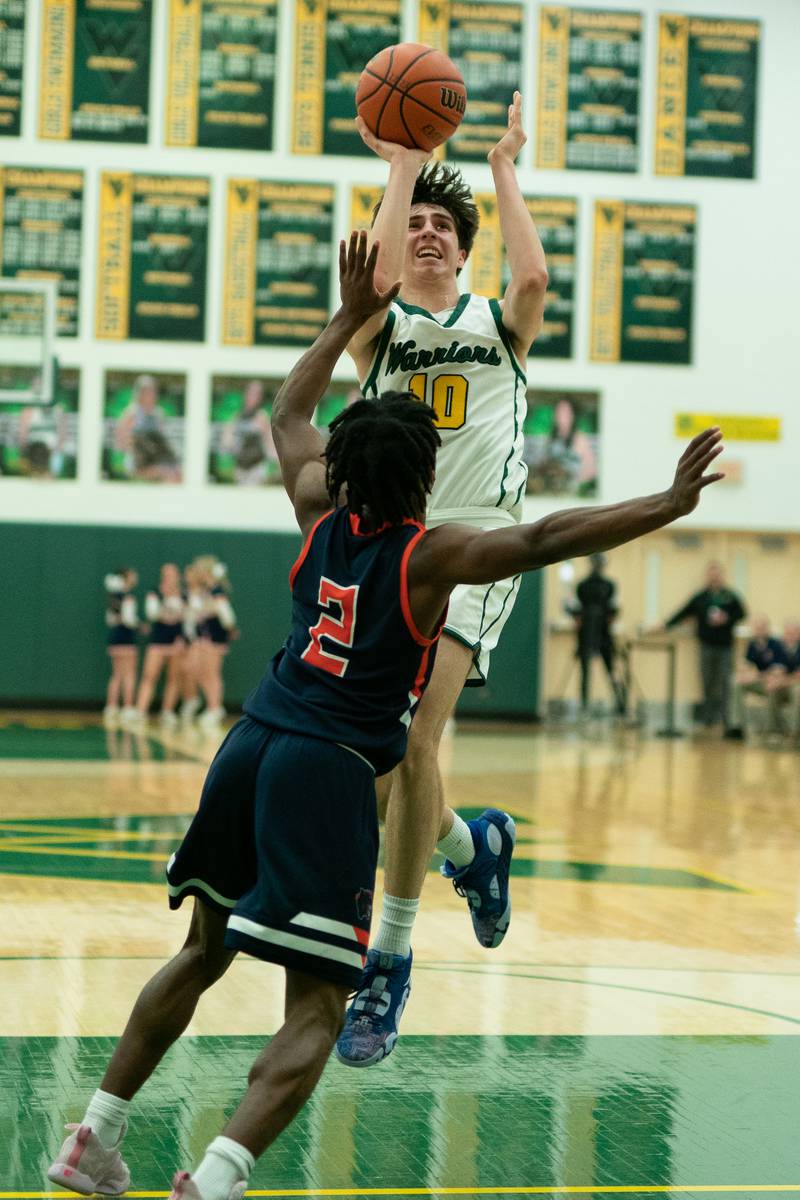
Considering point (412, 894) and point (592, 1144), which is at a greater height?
point (412, 894)

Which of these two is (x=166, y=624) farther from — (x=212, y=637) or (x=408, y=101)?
(x=408, y=101)

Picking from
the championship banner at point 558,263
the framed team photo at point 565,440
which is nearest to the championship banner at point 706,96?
the championship banner at point 558,263

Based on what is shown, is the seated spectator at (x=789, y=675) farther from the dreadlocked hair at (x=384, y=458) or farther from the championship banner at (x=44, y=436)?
the dreadlocked hair at (x=384, y=458)

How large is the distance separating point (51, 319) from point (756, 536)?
373 inches

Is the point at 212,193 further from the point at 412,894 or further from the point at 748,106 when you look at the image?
the point at 412,894

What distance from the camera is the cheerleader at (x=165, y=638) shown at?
1822cm

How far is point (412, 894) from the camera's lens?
14.3 feet

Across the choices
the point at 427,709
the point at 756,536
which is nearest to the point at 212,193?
the point at 756,536

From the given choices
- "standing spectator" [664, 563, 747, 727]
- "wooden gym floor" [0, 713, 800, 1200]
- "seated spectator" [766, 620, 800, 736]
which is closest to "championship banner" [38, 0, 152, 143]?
"standing spectator" [664, 563, 747, 727]

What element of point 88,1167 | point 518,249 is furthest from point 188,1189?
point 518,249

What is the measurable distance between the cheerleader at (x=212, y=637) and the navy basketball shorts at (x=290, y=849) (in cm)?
1497

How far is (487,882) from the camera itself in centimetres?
486

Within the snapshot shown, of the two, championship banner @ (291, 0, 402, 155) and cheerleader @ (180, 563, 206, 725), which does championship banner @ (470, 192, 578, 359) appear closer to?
championship banner @ (291, 0, 402, 155)

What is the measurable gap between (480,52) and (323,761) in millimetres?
18252
